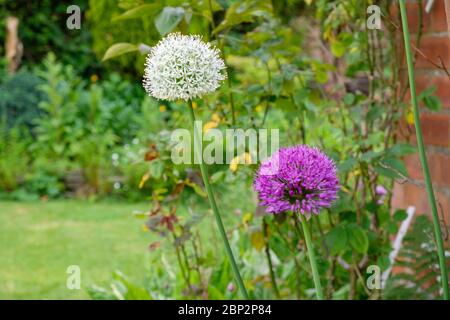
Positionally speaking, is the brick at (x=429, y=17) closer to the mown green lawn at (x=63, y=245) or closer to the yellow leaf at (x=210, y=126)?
the yellow leaf at (x=210, y=126)

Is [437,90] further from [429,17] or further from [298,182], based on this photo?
[298,182]

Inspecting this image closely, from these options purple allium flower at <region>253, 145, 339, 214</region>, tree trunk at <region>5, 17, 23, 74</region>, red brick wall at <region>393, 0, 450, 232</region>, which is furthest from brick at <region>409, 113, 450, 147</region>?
tree trunk at <region>5, 17, 23, 74</region>

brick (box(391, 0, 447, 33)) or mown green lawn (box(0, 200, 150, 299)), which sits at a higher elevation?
brick (box(391, 0, 447, 33))

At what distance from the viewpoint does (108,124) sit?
6.85 m

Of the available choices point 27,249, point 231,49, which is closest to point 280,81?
point 231,49

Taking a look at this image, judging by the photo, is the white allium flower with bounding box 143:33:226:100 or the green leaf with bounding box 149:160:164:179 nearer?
the white allium flower with bounding box 143:33:226:100

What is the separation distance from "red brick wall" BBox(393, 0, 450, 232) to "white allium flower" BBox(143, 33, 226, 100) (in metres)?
1.31

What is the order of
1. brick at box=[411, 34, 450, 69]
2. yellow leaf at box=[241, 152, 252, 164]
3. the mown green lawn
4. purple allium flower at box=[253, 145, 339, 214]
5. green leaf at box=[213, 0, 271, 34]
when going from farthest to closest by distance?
the mown green lawn → brick at box=[411, 34, 450, 69] → yellow leaf at box=[241, 152, 252, 164] → green leaf at box=[213, 0, 271, 34] → purple allium flower at box=[253, 145, 339, 214]

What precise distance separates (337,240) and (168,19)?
0.78 meters

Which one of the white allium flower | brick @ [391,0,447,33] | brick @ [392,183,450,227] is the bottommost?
brick @ [392,183,450,227]

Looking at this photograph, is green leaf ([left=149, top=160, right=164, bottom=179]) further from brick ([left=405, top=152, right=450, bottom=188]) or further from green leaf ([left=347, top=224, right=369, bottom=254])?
brick ([left=405, top=152, right=450, bottom=188])

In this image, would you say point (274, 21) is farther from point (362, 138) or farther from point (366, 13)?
point (362, 138)

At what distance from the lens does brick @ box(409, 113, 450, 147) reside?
89.7 inches

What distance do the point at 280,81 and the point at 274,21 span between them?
243 mm
